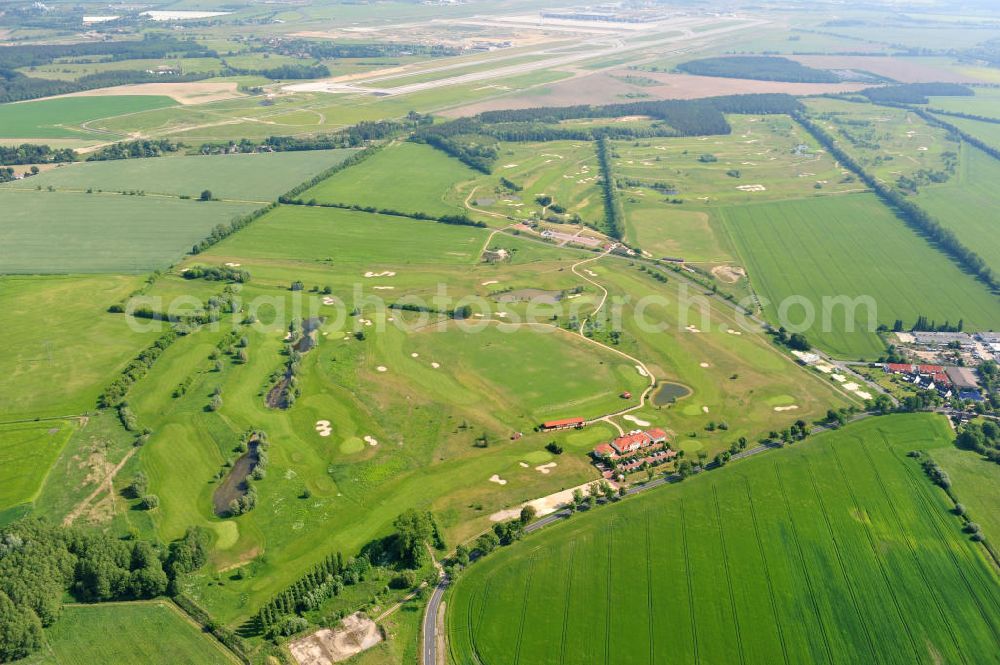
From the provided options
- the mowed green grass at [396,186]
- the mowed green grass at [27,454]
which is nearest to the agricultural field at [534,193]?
the mowed green grass at [396,186]

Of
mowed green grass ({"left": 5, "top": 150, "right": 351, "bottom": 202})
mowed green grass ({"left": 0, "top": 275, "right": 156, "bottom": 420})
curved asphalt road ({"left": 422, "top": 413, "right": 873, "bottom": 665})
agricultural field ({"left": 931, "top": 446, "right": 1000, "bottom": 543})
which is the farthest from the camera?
mowed green grass ({"left": 5, "top": 150, "right": 351, "bottom": 202})

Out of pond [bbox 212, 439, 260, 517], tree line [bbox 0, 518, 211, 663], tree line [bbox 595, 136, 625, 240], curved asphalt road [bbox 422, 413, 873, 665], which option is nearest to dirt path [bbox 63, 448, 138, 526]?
tree line [bbox 0, 518, 211, 663]

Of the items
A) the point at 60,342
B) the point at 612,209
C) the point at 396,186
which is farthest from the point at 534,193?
the point at 60,342

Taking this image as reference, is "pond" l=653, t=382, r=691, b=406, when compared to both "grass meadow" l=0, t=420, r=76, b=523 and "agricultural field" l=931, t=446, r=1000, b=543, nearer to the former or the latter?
"agricultural field" l=931, t=446, r=1000, b=543

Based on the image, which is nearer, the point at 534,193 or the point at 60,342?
the point at 60,342

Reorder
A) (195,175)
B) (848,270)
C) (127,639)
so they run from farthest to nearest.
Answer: (195,175)
(848,270)
(127,639)

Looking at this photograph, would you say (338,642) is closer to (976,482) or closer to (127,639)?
(127,639)
